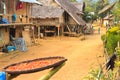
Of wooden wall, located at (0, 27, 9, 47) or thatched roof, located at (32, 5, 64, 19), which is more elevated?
thatched roof, located at (32, 5, 64, 19)

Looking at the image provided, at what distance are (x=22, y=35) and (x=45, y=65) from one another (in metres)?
23.3

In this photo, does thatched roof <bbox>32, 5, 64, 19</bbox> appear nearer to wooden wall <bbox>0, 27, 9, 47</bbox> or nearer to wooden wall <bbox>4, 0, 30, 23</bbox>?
wooden wall <bbox>4, 0, 30, 23</bbox>

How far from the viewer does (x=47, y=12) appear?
40.5 meters

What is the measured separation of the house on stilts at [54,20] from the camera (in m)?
40.1

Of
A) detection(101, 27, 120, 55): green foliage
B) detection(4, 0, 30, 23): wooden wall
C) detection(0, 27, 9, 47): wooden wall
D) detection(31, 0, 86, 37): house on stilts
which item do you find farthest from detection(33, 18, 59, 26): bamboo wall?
detection(101, 27, 120, 55): green foliage

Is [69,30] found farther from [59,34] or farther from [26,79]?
[26,79]

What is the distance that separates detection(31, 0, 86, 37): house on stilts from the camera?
40125mm

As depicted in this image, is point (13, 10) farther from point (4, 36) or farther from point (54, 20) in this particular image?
point (54, 20)

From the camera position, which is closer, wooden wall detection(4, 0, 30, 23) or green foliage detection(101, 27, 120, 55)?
green foliage detection(101, 27, 120, 55)

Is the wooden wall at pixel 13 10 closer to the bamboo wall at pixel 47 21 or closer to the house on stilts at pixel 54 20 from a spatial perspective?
the house on stilts at pixel 54 20

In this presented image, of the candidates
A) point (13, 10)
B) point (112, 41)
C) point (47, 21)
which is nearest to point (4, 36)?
point (13, 10)

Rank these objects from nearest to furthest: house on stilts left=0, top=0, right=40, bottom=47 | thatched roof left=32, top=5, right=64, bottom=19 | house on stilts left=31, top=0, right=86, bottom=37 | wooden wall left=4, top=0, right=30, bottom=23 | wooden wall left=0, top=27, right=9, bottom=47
Answer: house on stilts left=0, top=0, right=40, bottom=47 → wooden wall left=0, top=27, right=9, bottom=47 → wooden wall left=4, top=0, right=30, bottom=23 → thatched roof left=32, top=5, right=64, bottom=19 → house on stilts left=31, top=0, right=86, bottom=37

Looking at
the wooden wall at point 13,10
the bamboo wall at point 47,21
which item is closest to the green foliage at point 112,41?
the wooden wall at point 13,10

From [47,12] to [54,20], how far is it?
4.87 ft
